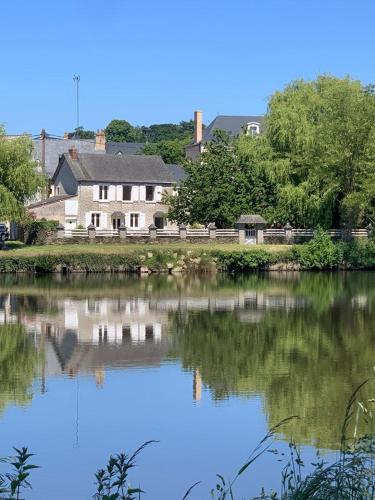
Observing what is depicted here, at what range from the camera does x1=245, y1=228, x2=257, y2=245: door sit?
202 ft

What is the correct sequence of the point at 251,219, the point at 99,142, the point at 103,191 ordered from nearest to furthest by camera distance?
1. the point at 251,219
2. the point at 103,191
3. the point at 99,142

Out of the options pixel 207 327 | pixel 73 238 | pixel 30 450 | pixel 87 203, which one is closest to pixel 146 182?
pixel 87 203

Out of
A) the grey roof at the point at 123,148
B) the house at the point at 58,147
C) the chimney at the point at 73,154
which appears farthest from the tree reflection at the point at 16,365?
the grey roof at the point at 123,148

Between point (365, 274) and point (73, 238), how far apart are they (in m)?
17.7

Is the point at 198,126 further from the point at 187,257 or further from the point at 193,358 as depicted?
the point at 193,358

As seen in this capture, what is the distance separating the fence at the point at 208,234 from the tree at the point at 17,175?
3.97m

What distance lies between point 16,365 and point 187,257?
1293 inches

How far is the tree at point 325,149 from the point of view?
58.2 metres

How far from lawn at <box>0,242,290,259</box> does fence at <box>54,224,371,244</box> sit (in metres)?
0.82

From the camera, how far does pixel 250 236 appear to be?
61.6 meters

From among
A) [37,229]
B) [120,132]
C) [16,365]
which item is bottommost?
[16,365]

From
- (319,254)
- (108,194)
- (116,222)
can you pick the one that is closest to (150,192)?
(108,194)

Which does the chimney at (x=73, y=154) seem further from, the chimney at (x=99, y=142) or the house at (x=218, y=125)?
the house at (x=218, y=125)

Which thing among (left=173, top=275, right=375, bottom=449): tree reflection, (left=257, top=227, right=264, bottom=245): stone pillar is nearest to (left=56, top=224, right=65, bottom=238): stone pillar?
(left=257, top=227, right=264, bottom=245): stone pillar
